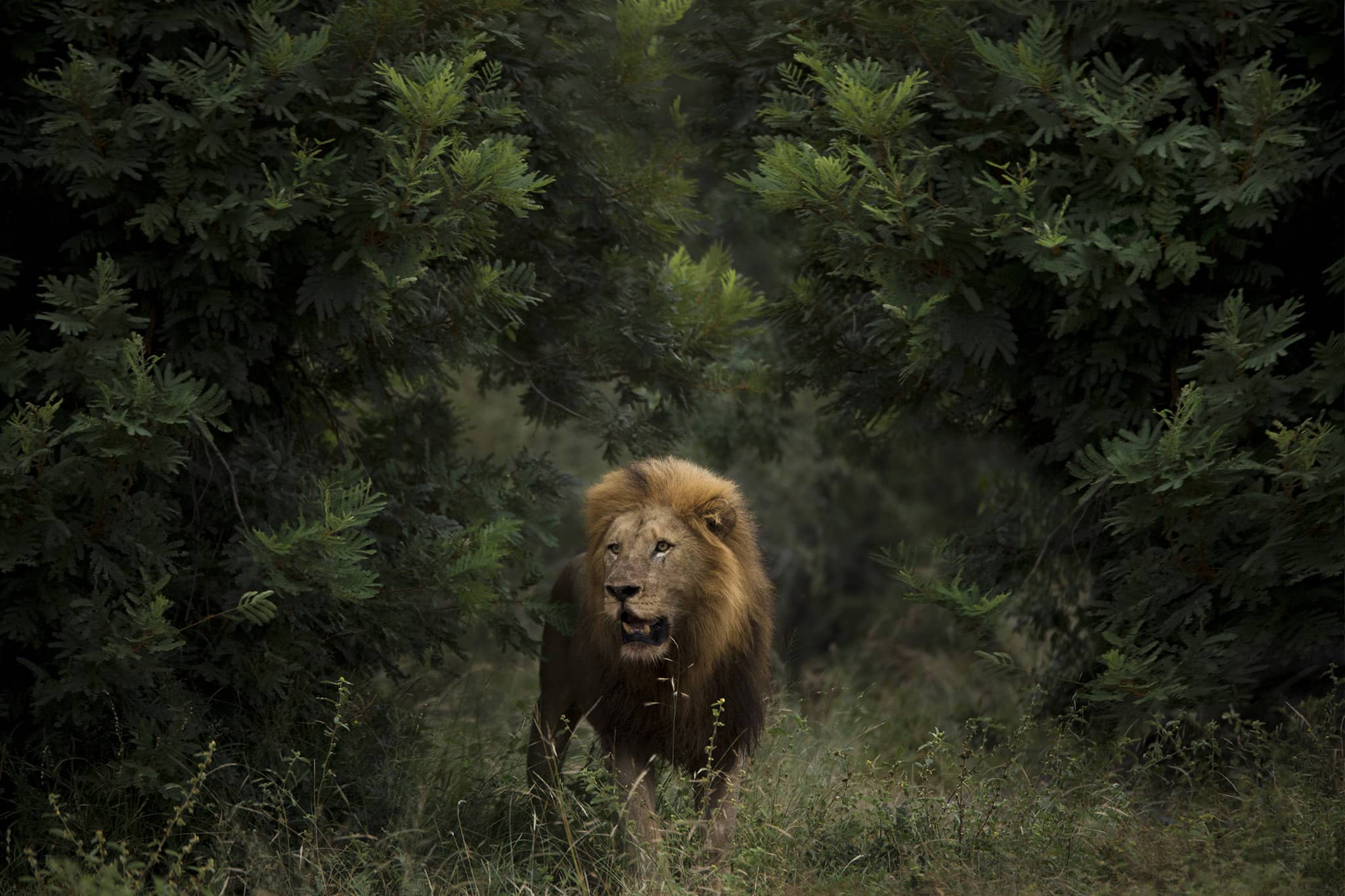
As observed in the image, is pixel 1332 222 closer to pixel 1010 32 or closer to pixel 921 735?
pixel 1010 32

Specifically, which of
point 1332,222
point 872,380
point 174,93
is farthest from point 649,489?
point 1332,222

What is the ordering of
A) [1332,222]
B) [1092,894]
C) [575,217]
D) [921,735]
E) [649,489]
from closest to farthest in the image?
1. [1092,894]
2. [649,489]
3. [1332,222]
4. [575,217]
5. [921,735]

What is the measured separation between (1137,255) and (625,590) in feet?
8.02

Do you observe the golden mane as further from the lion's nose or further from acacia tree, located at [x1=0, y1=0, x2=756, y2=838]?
acacia tree, located at [x1=0, y1=0, x2=756, y2=838]

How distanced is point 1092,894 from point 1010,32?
3.85 m

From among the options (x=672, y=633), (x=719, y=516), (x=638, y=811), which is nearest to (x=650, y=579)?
(x=672, y=633)

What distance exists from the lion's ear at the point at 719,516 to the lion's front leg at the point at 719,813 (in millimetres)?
942

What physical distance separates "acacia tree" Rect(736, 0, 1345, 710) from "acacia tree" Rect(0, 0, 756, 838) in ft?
4.45

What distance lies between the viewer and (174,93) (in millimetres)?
5188

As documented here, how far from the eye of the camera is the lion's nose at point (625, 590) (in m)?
4.94

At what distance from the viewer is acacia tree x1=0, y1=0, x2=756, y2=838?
4.80 m

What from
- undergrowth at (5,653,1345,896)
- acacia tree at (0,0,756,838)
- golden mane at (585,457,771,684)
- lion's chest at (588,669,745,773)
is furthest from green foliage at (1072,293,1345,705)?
acacia tree at (0,0,756,838)

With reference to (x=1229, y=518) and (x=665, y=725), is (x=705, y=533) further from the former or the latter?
(x=1229, y=518)

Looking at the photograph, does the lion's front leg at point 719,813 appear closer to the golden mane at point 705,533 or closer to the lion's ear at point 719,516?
the golden mane at point 705,533
